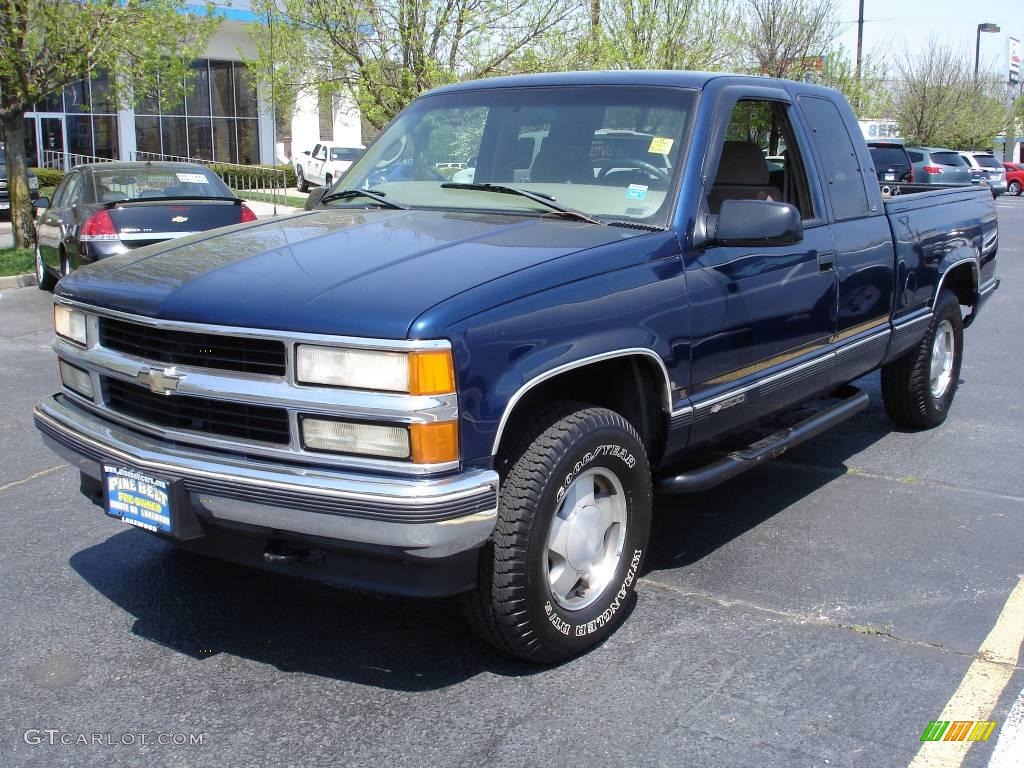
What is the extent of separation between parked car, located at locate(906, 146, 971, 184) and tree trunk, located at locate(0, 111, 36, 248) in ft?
72.1

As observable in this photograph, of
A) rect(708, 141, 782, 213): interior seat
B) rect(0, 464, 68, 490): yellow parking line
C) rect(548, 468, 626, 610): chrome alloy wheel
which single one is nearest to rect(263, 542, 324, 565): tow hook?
rect(548, 468, 626, 610): chrome alloy wheel

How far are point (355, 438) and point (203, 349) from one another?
2.07 ft

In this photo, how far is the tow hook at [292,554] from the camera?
3.27 meters

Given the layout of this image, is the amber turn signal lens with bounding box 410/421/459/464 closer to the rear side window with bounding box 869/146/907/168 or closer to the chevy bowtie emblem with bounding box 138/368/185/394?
the chevy bowtie emblem with bounding box 138/368/185/394

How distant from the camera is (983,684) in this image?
138 inches

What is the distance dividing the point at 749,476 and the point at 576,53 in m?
11.0

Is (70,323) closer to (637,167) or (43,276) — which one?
(637,167)

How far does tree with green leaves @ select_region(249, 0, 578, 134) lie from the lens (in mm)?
14000

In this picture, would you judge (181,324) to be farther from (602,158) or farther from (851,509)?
(851,509)

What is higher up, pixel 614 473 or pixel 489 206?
pixel 489 206

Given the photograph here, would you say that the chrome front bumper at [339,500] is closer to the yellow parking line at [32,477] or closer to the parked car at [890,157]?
the yellow parking line at [32,477]

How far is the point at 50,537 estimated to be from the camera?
4.82 meters

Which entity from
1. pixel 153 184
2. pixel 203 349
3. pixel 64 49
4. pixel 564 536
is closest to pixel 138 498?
pixel 203 349

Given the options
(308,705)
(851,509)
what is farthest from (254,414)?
(851,509)
